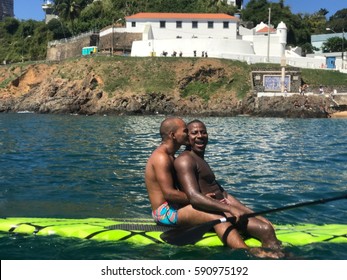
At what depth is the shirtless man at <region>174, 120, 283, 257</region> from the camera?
659 centimetres

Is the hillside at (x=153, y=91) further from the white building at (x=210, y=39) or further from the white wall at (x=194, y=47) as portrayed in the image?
the white building at (x=210, y=39)

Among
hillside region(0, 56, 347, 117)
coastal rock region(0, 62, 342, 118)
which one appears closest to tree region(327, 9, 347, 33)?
hillside region(0, 56, 347, 117)

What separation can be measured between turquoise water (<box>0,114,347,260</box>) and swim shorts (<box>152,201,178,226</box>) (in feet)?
1.50

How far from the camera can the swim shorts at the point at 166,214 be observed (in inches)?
279

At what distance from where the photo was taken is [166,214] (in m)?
7.16

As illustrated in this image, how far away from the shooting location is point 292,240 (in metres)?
7.16

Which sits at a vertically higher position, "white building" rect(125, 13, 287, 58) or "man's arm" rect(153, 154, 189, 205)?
"white building" rect(125, 13, 287, 58)

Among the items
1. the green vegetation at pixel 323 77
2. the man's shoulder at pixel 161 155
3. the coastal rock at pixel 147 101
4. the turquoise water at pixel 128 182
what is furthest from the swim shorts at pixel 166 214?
the green vegetation at pixel 323 77

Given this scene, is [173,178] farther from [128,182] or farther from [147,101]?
[147,101]

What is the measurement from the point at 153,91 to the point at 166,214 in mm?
50039

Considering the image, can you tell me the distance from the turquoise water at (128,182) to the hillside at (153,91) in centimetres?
2662

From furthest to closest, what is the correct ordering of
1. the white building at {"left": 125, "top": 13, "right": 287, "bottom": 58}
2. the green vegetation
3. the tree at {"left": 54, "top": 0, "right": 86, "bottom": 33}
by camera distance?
the tree at {"left": 54, "top": 0, "right": 86, "bottom": 33} → the white building at {"left": 125, "top": 13, "right": 287, "bottom": 58} → the green vegetation

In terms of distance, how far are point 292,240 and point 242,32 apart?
2659 inches

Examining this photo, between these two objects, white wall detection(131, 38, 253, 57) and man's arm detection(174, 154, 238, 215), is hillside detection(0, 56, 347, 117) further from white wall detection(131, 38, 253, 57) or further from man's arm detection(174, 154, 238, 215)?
man's arm detection(174, 154, 238, 215)
